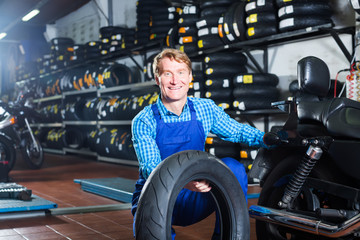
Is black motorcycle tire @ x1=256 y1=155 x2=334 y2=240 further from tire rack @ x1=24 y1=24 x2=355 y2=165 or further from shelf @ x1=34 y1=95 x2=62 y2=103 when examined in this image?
shelf @ x1=34 y1=95 x2=62 y2=103

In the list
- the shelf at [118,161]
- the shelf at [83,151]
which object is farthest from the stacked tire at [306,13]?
the shelf at [83,151]

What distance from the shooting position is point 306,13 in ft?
16.2

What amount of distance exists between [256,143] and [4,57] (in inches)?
675

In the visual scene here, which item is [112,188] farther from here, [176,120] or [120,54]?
[120,54]

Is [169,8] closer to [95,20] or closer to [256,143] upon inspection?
[95,20]

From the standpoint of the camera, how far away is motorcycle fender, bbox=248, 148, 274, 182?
2.57 metres

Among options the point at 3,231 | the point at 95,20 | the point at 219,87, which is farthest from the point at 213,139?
the point at 95,20

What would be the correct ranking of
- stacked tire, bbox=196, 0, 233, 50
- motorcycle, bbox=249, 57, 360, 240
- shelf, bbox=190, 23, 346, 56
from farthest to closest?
stacked tire, bbox=196, 0, 233, 50 → shelf, bbox=190, 23, 346, 56 → motorcycle, bbox=249, 57, 360, 240

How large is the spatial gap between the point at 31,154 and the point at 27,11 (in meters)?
5.64

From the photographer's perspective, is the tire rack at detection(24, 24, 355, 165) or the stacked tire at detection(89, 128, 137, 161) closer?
the tire rack at detection(24, 24, 355, 165)

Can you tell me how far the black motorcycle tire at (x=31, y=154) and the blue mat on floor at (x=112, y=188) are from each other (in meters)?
2.33

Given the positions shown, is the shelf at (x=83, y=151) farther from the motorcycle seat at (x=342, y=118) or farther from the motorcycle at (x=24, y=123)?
the motorcycle seat at (x=342, y=118)

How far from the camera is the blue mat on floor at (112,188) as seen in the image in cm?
471

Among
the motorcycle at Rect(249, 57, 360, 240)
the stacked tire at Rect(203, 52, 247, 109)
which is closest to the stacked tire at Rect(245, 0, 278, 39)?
the stacked tire at Rect(203, 52, 247, 109)
